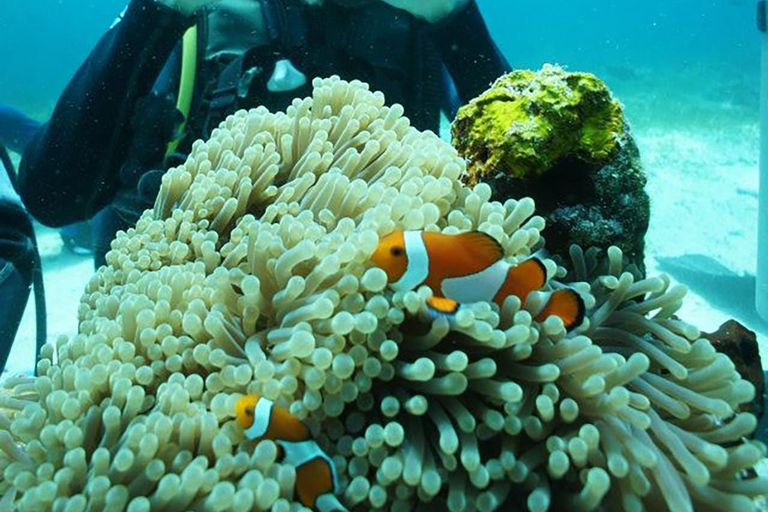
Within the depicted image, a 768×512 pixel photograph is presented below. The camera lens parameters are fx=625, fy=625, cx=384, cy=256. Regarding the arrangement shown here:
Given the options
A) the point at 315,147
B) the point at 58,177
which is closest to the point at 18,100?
the point at 58,177

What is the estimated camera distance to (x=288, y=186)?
1254 millimetres

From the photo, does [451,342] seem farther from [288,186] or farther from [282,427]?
[288,186]

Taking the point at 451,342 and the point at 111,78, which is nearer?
the point at 451,342

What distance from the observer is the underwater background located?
485cm

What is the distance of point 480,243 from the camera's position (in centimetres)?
89

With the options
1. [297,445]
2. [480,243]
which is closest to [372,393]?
[297,445]

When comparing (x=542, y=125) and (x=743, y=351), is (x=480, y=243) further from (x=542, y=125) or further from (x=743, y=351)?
(x=743, y=351)

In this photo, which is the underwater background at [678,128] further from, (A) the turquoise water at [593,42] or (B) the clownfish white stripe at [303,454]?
(B) the clownfish white stripe at [303,454]

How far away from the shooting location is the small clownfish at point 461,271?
2.92ft

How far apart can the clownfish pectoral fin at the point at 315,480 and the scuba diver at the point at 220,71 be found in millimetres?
1683

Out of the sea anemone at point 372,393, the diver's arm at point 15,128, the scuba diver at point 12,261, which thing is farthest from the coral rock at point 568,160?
the diver's arm at point 15,128

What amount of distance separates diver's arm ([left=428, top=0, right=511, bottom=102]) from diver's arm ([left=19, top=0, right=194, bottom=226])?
0.95m

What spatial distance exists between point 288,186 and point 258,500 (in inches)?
25.1

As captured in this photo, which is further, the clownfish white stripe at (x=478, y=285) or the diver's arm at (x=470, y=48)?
the diver's arm at (x=470, y=48)
